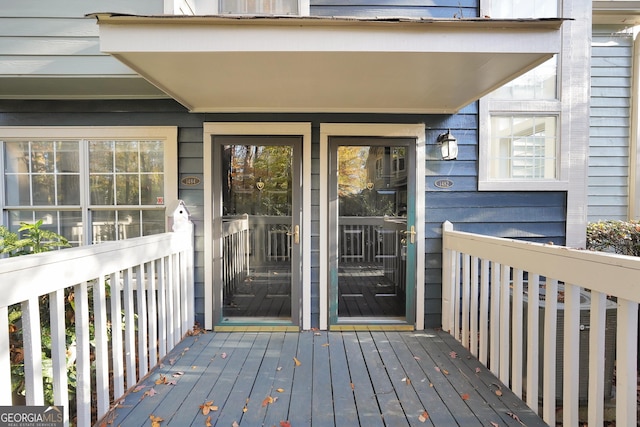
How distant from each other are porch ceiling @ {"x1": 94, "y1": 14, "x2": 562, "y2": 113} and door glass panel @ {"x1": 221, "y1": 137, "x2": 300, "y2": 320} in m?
0.82

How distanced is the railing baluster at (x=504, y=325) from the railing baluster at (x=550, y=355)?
0.36 metres

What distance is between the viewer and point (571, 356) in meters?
Result: 1.62

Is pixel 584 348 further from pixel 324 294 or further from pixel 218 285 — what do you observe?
pixel 218 285

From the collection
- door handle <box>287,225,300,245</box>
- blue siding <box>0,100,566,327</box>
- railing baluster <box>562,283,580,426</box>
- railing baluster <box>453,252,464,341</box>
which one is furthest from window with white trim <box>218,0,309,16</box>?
railing baluster <box>562,283,580,426</box>

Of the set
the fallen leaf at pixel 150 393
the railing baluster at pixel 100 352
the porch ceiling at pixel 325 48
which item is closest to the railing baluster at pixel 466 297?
the porch ceiling at pixel 325 48

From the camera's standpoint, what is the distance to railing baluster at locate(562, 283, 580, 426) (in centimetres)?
160

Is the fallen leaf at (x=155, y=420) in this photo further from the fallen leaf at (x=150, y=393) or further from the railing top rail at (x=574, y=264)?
the railing top rail at (x=574, y=264)

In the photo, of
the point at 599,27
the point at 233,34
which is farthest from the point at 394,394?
the point at 599,27

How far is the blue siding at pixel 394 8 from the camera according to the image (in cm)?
302

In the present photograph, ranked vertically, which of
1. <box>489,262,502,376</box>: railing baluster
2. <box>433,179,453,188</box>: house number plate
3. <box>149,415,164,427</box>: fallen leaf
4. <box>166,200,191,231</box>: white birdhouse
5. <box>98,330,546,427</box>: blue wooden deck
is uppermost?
<box>433,179,453,188</box>: house number plate

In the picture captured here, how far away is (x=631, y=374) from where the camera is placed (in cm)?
134

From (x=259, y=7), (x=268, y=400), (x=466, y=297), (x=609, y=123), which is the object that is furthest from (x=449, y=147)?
(x=609, y=123)

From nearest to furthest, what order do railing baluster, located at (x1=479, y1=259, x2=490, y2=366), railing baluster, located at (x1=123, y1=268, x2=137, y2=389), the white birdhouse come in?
1. railing baluster, located at (x1=123, y1=268, x2=137, y2=389)
2. railing baluster, located at (x1=479, y1=259, x2=490, y2=366)
3. the white birdhouse

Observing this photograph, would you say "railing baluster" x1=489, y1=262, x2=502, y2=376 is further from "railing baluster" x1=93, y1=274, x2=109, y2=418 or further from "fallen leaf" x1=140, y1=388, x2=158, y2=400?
"railing baluster" x1=93, y1=274, x2=109, y2=418
